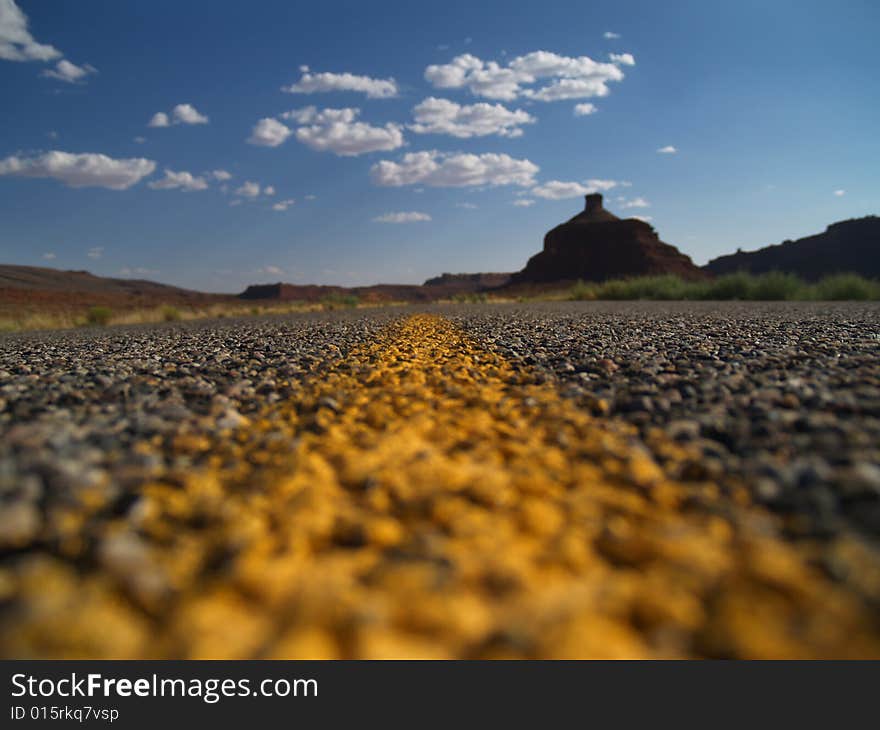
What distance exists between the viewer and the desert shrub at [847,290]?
16656mm

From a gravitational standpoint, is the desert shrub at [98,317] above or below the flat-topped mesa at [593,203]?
below

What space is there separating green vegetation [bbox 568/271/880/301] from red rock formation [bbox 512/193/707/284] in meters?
47.2

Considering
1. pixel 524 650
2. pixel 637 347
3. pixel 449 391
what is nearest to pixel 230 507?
pixel 524 650

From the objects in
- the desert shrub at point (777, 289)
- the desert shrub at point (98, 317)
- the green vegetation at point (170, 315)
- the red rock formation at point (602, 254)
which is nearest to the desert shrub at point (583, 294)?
the desert shrub at point (777, 289)

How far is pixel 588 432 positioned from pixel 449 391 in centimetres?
94

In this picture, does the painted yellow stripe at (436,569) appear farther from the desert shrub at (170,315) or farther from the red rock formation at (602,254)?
the red rock formation at (602,254)

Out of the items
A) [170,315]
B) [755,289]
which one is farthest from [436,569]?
[755,289]

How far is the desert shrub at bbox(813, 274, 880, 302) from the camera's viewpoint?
656 inches

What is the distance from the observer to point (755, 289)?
19.1 meters

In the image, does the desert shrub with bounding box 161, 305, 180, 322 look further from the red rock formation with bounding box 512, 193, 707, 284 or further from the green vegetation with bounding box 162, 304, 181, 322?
the red rock formation with bounding box 512, 193, 707, 284

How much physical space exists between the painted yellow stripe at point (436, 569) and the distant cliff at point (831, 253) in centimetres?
7724

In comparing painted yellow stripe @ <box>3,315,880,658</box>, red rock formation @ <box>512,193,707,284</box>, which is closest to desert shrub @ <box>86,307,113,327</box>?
painted yellow stripe @ <box>3,315,880,658</box>

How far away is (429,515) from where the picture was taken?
1.22m

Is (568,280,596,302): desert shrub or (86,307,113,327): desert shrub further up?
(568,280,596,302): desert shrub
